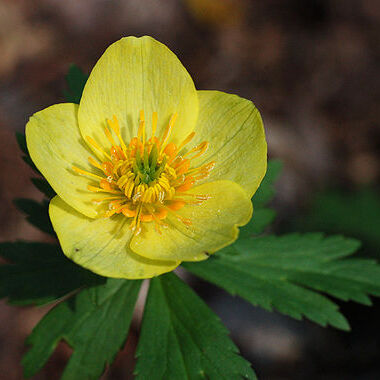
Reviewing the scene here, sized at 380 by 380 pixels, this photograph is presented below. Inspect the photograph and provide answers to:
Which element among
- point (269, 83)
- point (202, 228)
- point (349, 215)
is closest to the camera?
point (202, 228)

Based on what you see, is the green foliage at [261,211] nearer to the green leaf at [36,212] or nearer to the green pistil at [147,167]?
the green pistil at [147,167]

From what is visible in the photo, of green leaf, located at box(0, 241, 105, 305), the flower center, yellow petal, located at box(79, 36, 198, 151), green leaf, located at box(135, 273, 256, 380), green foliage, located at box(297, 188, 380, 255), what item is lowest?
green foliage, located at box(297, 188, 380, 255)

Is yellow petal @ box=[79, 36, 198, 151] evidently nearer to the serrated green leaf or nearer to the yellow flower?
the yellow flower

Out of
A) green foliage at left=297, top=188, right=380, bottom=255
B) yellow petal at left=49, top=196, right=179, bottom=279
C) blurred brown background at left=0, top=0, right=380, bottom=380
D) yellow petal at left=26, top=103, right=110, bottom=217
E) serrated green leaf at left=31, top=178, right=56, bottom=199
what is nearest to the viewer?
yellow petal at left=49, top=196, right=179, bottom=279

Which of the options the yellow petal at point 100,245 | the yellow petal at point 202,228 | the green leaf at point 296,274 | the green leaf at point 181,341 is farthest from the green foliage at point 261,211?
the yellow petal at point 100,245

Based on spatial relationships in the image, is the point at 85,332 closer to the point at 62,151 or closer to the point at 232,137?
the point at 62,151

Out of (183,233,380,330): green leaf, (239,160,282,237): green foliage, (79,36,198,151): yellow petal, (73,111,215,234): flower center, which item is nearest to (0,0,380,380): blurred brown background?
(183,233,380,330): green leaf

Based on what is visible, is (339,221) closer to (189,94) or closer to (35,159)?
(189,94)

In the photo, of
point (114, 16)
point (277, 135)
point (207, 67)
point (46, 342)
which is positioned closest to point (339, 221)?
point (277, 135)

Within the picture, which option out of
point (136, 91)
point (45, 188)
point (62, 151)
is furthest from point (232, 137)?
point (45, 188)
